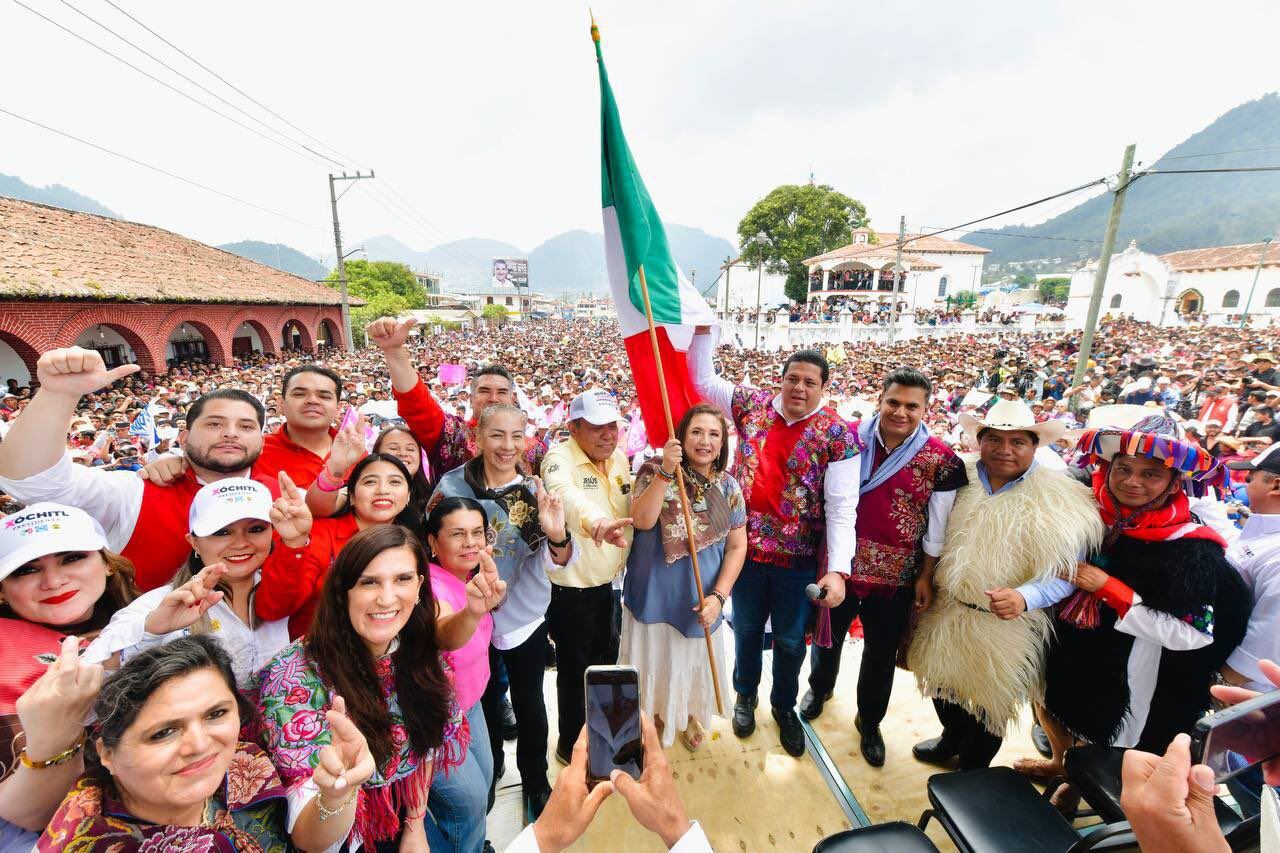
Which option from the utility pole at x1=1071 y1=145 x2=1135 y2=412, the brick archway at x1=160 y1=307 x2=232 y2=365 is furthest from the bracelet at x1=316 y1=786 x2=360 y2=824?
the brick archway at x1=160 y1=307 x2=232 y2=365

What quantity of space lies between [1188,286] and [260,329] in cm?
6324

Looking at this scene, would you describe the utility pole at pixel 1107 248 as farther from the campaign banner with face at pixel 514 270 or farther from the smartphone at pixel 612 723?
the campaign banner with face at pixel 514 270

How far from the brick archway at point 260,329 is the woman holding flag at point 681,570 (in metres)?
23.2

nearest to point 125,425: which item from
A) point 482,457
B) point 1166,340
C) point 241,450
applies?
point 241,450

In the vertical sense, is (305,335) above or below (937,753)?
above

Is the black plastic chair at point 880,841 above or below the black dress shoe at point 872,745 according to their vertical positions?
above

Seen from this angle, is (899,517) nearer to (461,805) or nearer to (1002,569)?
(1002,569)

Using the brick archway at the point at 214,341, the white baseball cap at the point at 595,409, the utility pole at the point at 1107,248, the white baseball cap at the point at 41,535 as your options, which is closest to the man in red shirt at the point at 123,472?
the white baseball cap at the point at 41,535

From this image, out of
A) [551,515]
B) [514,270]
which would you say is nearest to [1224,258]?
[551,515]

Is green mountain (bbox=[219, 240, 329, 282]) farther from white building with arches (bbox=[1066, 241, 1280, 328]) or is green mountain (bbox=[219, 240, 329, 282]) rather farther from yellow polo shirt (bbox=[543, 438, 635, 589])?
yellow polo shirt (bbox=[543, 438, 635, 589])

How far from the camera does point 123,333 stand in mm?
14758

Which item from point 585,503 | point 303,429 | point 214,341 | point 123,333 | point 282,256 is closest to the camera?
point 585,503

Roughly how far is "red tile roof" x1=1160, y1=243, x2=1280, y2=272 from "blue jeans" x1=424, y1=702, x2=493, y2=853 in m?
55.7

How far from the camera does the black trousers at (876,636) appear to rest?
2.70 m
